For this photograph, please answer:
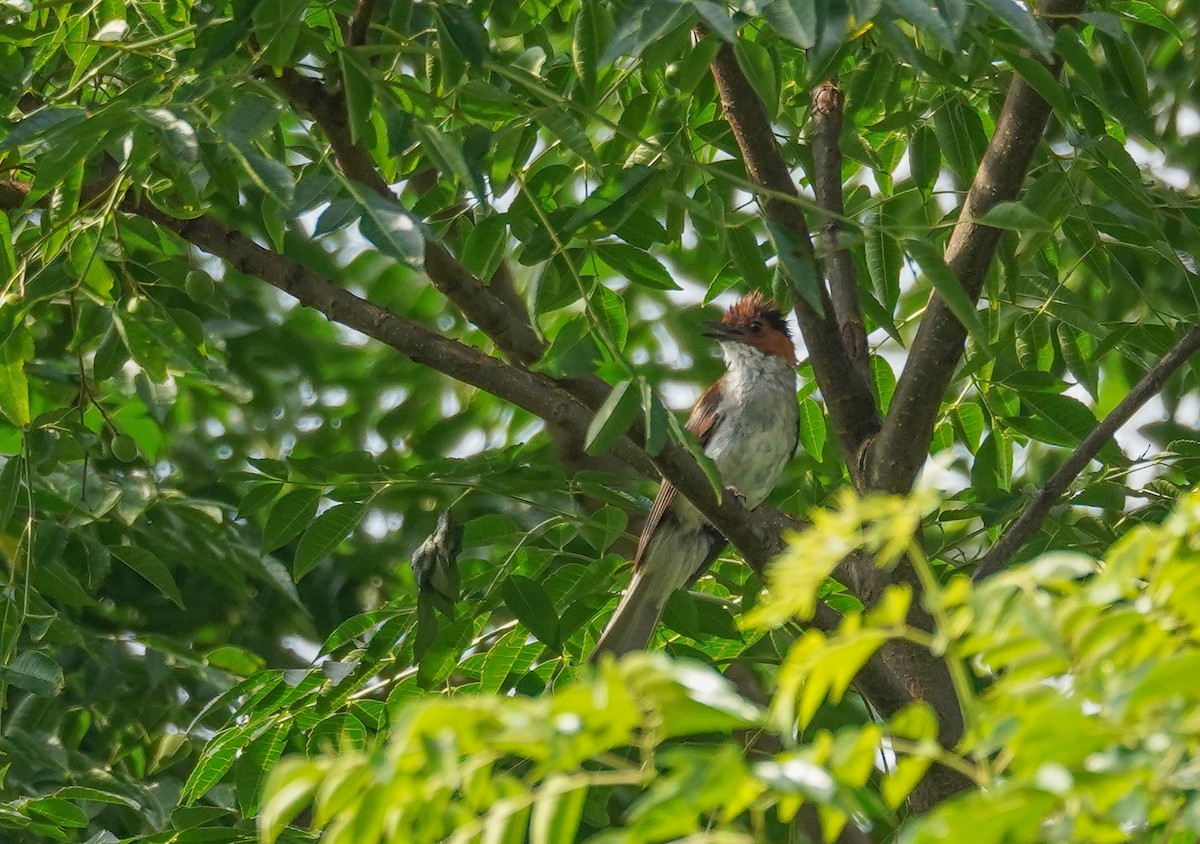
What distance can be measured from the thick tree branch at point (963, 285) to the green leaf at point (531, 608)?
91 cm

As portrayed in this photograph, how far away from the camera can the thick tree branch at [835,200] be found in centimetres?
409

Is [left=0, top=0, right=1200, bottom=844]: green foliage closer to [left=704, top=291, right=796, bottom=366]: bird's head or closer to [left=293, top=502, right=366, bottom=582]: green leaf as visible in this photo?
[left=293, top=502, right=366, bottom=582]: green leaf

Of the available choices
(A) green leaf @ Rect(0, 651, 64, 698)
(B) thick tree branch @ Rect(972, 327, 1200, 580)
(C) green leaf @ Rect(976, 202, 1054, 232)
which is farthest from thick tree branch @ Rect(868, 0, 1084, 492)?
(A) green leaf @ Rect(0, 651, 64, 698)

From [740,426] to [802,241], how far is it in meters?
2.68

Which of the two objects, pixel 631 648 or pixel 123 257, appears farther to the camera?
pixel 631 648

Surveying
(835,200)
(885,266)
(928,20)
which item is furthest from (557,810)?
(835,200)

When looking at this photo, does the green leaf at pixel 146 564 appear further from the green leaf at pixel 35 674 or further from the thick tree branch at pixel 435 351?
the thick tree branch at pixel 435 351

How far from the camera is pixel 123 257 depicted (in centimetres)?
335

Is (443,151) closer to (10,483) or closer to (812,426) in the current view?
(10,483)

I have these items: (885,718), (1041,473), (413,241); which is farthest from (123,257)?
(1041,473)

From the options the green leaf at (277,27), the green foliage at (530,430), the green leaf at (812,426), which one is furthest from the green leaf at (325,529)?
the green leaf at (812,426)

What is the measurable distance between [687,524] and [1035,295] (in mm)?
1674

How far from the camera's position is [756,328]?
6.56 meters

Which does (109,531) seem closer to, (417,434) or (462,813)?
(417,434)
